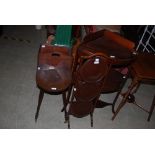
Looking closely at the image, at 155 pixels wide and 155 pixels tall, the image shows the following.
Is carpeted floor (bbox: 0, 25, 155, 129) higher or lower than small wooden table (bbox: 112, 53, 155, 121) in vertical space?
lower

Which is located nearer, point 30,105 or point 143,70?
point 143,70

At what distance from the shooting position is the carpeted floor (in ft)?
8.57

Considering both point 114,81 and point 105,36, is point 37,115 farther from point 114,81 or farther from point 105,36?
point 105,36

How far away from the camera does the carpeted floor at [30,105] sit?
261cm

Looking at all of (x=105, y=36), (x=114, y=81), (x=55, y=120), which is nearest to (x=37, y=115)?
(x=55, y=120)

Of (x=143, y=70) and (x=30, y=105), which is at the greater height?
(x=143, y=70)

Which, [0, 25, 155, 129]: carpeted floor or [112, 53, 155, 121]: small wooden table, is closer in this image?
[112, 53, 155, 121]: small wooden table

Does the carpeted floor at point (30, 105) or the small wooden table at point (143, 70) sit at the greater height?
the small wooden table at point (143, 70)

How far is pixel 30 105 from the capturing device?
9.07ft

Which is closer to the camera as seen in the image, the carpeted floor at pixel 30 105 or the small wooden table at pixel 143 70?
the small wooden table at pixel 143 70

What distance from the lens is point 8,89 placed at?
9.53 feet
